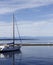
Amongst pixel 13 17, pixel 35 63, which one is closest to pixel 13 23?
pixel 13 17

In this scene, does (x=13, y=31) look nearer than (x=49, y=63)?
No

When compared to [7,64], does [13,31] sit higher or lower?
higher

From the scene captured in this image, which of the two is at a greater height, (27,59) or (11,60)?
(27,59)

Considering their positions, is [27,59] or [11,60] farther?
[27,59]

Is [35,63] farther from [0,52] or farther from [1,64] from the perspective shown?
[0,52]

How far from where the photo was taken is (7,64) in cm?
4225

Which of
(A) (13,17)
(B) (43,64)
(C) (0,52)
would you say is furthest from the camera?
(A) (13,17)

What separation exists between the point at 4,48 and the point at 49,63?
1163 inches

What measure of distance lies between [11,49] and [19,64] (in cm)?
2866

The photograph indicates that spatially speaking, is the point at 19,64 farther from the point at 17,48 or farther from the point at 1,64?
the point at 17,48

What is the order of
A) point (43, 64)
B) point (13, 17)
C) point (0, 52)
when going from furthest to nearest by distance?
point (13, 17) → point (0, 52) → point (43, 64)

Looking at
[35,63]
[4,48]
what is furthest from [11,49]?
[35,63]

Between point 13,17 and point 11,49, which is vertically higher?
point 13,17

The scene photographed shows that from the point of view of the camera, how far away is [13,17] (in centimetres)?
7500
